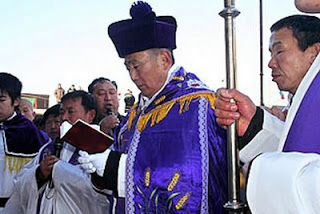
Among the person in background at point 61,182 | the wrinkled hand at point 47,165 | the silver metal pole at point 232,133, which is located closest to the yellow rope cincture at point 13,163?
the person in background at point 61,182

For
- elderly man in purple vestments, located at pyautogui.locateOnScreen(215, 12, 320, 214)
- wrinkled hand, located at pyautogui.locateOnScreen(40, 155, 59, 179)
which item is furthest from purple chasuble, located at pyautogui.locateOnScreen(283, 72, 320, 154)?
wrinkled hand, located at pyautogui.locateOnScreen(40, 155, 59, 179)

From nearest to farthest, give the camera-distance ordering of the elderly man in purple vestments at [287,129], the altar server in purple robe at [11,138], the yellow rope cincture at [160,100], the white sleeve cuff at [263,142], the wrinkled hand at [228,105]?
the elderly man in purple vestments at [287,129]
the wrinkled hand at [228,105]
the white sleeve cuff at [263,142]
the yellow rope cincture at [160,100]
the altar server in purple robe at [11,138]

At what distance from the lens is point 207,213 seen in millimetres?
2703

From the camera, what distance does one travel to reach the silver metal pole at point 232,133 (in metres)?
1.73

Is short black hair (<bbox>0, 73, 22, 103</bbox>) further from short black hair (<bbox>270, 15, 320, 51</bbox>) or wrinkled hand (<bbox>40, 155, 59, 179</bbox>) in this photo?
short black hair (<bbox>270, 15, 320, 51</bbox>)

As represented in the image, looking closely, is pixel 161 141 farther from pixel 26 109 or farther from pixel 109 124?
pixel 26 109

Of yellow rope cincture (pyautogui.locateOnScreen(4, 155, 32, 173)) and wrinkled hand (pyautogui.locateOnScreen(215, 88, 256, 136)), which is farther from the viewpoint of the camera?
yellow rope cincture (pyautogui.locateOnScreen(4, 155, 32, 173))

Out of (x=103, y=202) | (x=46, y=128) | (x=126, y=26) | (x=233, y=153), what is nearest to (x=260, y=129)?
(x=233, y=153)

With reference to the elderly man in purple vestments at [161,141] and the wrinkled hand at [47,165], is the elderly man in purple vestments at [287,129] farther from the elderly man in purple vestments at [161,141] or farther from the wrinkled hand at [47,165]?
the wrinkled hand at [47,165]

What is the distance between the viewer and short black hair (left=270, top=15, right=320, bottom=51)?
8.49ft

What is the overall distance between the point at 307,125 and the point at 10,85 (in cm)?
345

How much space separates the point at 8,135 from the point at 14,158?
0.70ft

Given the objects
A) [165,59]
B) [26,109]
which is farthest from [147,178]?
[26,109]

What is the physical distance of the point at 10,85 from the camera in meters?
4.54
